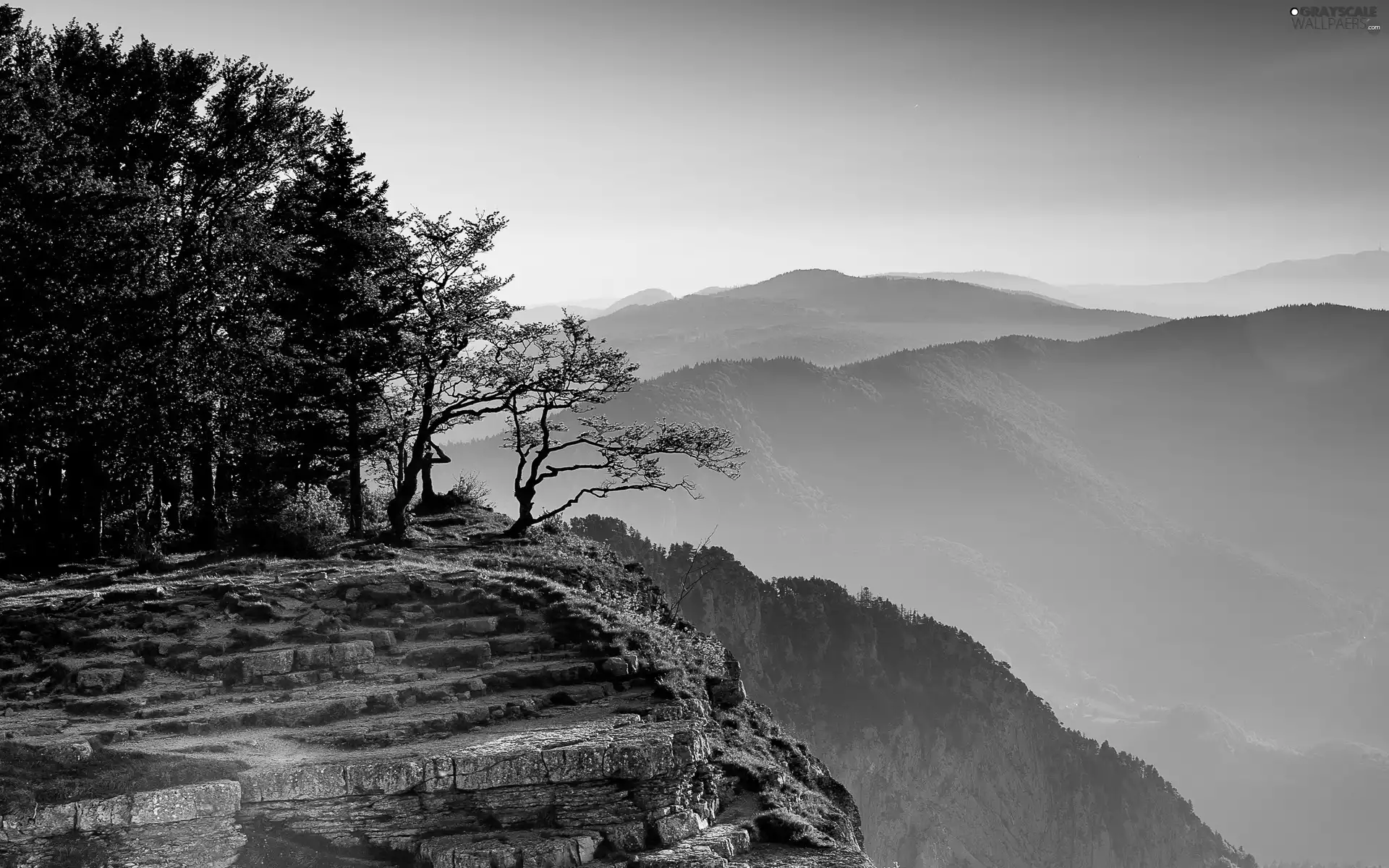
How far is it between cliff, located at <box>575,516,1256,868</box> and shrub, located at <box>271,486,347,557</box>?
7497 centimetres

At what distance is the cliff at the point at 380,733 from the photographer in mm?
16281

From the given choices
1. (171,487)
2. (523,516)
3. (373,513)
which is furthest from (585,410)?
(171,487)

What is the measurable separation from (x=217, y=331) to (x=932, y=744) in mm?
93500

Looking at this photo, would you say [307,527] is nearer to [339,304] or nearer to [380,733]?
[339,304]

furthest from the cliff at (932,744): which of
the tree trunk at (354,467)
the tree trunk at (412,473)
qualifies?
the tree trunk at (354,467)

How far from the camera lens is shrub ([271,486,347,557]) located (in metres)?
30.0

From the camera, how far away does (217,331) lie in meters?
35.5

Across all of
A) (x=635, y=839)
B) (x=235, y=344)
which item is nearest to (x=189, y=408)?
(x=235, y=344)

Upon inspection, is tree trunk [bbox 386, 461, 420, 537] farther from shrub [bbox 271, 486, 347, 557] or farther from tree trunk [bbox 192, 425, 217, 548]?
tree trunk [bbox 192, 425, 217, 548]

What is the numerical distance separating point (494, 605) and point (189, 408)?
12.8 m

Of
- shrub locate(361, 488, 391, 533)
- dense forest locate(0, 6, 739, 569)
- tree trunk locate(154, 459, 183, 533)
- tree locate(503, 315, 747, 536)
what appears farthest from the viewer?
tree locate(503, 315, 747, 536)

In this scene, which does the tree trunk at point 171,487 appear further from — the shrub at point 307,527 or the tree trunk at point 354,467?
the tree trunk at point 354,467

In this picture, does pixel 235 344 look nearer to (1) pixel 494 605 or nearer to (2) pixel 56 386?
(2) pixel 56 386

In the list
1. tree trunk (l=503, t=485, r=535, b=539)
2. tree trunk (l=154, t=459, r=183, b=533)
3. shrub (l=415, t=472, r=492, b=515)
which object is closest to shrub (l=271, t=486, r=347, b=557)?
tree trunk (l=154, t=459, r=183, b=533)
